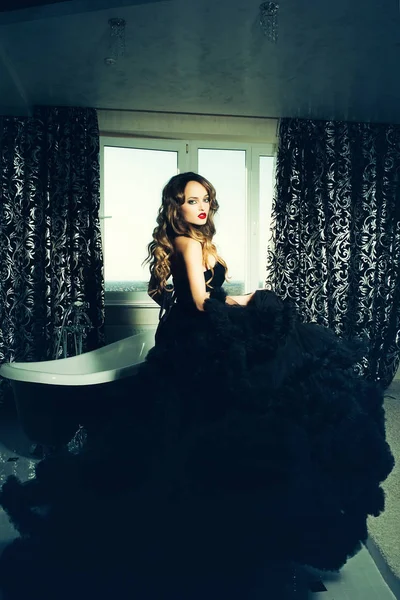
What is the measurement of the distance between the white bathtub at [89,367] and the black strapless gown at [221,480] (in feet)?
1.26

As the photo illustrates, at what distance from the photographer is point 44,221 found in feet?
11.2

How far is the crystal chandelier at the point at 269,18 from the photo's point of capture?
7.36 feet

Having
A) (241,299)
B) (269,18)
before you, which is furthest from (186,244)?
(269,18)

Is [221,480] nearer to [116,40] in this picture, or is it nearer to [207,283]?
[207,283]

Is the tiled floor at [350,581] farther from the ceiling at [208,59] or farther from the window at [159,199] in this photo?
the window at [159,199]

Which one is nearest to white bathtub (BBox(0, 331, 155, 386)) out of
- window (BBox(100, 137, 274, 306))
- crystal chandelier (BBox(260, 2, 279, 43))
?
window (BBox(100, 137, 274, 306))

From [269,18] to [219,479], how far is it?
2.10 meters

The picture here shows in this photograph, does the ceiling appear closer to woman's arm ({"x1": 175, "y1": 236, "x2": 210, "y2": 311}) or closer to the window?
the window

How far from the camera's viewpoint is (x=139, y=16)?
7.64 feet

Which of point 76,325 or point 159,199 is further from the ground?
point 159,199

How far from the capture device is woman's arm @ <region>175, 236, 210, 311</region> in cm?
184

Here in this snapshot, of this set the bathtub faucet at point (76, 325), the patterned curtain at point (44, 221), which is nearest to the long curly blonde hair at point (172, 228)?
the bathtub faucet at point (76, 325)

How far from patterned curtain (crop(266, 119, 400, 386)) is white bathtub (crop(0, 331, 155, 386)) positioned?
1362 mm

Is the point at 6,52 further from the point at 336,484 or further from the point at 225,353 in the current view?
the point at 336,484
